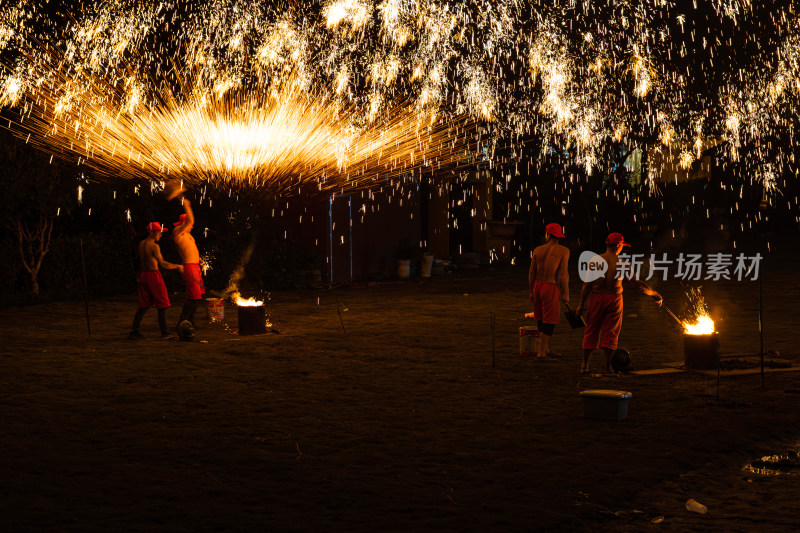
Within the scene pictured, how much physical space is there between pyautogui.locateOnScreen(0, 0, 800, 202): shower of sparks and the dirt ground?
6192mm

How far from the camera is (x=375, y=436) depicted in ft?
23.5

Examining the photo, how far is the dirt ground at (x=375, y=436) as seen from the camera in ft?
17.5

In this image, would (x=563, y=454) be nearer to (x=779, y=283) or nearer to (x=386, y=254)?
(x=779, y=283)

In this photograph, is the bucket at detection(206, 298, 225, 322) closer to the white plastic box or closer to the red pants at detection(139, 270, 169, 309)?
the red pants at detection(139, 270, 169, 309)

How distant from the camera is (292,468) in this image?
6.23m

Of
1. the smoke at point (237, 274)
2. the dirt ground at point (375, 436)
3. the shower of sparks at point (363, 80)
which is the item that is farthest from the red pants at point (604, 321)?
the shower of sparks at point (363, 80)

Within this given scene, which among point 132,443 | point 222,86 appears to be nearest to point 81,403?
point 132,443

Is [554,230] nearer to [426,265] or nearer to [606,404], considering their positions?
[606,404]

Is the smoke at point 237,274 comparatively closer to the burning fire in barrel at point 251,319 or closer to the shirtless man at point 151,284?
the burning fire in barrel at point 251,319

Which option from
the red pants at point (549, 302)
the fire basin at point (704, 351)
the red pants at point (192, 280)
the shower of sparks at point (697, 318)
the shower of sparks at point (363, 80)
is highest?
the shower of sparks at point (363, 80)

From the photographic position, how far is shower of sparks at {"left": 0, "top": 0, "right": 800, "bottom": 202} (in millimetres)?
17719

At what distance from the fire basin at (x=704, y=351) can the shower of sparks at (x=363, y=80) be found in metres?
9.80

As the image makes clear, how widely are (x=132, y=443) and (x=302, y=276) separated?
14055mm

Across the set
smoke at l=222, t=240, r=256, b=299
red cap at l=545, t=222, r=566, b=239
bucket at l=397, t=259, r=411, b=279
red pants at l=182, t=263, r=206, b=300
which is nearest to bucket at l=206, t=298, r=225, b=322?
red pants at l=182, t=263, r=206, b=300
